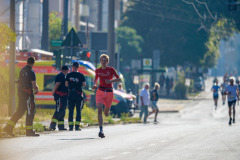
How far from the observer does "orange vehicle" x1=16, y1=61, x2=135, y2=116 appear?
30122 mm

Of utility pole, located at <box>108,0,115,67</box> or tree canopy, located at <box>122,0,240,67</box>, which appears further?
tree canopy, located at <box>122,0,240,67</box>

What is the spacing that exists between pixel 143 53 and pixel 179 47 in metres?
6.19

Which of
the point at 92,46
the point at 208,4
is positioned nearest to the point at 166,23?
the point at 208,4

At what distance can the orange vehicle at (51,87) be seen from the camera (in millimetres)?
30122

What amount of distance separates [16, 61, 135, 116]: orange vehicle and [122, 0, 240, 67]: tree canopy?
32.0 m

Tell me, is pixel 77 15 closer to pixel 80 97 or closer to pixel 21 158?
pixel 80 97

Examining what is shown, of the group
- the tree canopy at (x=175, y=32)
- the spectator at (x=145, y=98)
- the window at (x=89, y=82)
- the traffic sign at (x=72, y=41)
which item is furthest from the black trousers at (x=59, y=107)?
the tree canopy at (x=175, y=32)

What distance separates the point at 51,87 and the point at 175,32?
3856 centimetres

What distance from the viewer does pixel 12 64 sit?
24.0 m

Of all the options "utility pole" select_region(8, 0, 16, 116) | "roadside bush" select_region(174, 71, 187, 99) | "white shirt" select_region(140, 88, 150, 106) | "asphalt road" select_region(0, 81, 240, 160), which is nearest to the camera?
"asphalt road" select_region(0, 81, 240, 160)

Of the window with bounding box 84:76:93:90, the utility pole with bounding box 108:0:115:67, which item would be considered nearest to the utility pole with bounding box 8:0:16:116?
the utility pole with bounding box 108:0:115:67

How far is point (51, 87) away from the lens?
30453mm

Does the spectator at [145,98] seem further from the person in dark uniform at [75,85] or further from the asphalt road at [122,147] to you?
the asphalt road at [122,147]

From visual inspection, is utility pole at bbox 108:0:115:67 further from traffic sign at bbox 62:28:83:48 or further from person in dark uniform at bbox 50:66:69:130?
person in dark uniform at bbox 50:66:69:130
